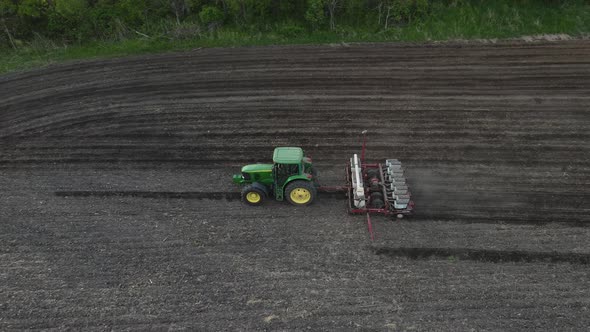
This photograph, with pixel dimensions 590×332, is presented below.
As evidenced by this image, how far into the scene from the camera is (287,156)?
11.1m

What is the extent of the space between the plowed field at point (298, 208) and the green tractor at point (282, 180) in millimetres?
378

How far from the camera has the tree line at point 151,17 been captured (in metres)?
23.1

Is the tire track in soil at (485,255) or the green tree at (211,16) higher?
the green tree at (211,16)

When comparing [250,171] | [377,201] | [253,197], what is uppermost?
[250,171]

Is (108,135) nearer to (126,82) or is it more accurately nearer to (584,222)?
(126,82)

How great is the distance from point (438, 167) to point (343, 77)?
6899 millimetres

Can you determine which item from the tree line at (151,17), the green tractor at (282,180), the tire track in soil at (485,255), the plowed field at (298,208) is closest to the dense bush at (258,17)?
the tree line at (151,17)

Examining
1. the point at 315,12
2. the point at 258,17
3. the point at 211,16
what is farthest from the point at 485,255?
the point at 211,16

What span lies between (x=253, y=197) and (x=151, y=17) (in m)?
17.9

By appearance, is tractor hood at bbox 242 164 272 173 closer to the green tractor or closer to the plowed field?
the green tractor

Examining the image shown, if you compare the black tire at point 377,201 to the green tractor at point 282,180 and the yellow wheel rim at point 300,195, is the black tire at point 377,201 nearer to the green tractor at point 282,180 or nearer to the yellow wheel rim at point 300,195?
Result: the green tractor at point 282,180

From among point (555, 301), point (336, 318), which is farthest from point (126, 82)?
point (555, 301)

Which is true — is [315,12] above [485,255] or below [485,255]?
above

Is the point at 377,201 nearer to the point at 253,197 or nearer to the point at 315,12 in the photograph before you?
the point at 253,197
